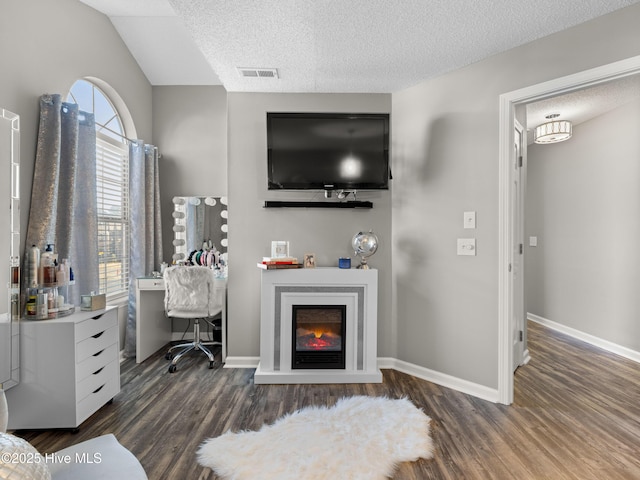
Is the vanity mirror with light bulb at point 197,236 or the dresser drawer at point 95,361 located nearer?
the dresser drawer at point 95,361

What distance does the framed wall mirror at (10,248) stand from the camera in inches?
84.0

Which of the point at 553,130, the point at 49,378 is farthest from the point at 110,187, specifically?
the point at 553,130

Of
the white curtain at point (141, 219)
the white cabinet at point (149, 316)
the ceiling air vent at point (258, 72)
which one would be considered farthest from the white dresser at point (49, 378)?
the ceiling air vent at point (258, 72)

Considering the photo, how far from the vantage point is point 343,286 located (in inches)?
119

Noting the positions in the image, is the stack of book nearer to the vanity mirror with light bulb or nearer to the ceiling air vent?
the vanity mirror with light bulb

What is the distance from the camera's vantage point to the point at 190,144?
13.4ft

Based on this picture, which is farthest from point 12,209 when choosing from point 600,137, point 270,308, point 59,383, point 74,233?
point 600,137

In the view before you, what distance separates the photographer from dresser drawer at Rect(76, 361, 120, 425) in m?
2.24

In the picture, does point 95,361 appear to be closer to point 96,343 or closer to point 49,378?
point 96,343

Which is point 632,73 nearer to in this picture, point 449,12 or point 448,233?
point 449,12

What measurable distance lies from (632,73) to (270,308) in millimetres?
2855

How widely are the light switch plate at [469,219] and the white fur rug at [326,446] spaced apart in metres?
1.40

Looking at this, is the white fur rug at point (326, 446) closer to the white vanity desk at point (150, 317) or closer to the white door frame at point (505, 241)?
the white door frame at point (505, 241)

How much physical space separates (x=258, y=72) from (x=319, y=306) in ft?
6.46
